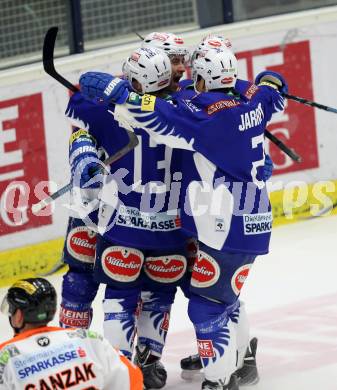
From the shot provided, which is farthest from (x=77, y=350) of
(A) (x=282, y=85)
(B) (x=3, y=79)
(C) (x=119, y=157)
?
(B) (x=3, y=79)

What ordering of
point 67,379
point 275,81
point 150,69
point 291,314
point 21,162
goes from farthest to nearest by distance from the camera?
point 21,162 → point 291,314 → point 275,81 → point 150,69 → point 67,379

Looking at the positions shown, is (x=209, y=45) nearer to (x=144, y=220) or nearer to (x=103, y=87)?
(x=103, y=87)

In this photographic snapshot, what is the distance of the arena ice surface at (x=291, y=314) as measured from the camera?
18.0 ft

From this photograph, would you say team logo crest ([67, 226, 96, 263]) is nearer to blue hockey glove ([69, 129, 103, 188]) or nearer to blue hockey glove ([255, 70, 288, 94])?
blue hockey glove ([69, 129, 103, 188])

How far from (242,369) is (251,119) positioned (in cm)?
108

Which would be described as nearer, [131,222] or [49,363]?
[49,363]

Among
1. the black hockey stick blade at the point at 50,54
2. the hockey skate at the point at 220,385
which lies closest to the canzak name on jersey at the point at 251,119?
the black hockey stick blade at the point at 50,54

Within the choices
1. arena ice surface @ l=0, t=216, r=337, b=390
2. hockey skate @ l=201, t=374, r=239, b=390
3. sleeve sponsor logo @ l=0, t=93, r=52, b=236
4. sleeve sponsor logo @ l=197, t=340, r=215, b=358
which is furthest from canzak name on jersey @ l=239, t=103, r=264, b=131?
sleeve sponsor logo @ l=0, t=93, r=52, b=236

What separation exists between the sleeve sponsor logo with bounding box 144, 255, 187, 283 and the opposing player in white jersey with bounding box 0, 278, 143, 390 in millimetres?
1326

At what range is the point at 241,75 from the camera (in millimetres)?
7934

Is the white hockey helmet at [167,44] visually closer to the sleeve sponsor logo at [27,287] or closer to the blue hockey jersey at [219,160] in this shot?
the blue hockey jersey at [219,160]

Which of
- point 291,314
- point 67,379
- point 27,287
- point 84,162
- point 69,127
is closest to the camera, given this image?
point 67,379

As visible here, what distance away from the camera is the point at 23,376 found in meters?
3.75

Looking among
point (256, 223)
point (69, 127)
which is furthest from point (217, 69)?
point (69, 127)
